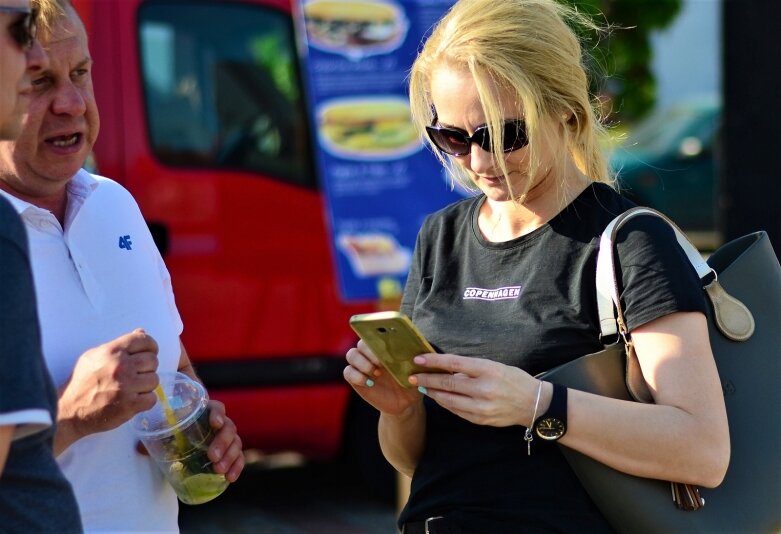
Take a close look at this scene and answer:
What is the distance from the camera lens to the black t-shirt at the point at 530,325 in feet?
5.92

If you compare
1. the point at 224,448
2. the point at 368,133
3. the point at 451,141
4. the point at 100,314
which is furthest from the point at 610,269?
the point at 368,133

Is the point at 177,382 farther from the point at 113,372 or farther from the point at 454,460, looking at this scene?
the point at 454,460

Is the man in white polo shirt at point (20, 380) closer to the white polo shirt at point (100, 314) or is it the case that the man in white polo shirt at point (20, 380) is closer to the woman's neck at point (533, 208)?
the white polo shirt at point (100, 314)

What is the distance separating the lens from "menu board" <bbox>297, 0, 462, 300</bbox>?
4.61 metres

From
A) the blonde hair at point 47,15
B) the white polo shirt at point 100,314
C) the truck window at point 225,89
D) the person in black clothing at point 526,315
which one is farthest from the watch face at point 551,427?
the truck window at point 225,89

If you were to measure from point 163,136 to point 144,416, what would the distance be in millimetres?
2759

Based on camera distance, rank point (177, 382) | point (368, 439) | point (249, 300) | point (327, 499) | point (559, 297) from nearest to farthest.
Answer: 1. point (559, 297)
2. point (177, 382)
3. point (249, 300)
4. point (368, 439)
5. point (327, 499)

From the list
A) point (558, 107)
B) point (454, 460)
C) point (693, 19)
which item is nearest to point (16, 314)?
point (454, 460)

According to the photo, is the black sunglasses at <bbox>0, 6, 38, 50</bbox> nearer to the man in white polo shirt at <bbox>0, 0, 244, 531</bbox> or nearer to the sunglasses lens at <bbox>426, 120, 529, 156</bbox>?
the man in white polo shirt at <bbox>0, 0, 244, 531</bbox>

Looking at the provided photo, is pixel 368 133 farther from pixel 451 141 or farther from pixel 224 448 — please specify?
pixel 224 448

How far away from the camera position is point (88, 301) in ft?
6.27

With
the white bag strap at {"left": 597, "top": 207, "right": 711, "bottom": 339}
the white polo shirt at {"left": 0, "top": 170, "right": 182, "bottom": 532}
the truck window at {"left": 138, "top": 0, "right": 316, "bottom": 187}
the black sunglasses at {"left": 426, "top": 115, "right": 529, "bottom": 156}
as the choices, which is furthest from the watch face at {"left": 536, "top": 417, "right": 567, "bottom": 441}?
the truck window at {"left": 138, "top": 0, "right": 316, "bottom": 187}

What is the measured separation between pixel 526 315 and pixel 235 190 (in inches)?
111

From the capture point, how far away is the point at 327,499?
5.34 meters
